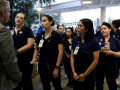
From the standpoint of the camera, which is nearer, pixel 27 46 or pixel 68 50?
pixel 27 46

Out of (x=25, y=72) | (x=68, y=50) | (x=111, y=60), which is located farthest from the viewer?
(x=68, y=50)

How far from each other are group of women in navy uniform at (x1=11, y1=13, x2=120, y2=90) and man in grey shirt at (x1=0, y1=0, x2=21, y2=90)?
0.85 metres

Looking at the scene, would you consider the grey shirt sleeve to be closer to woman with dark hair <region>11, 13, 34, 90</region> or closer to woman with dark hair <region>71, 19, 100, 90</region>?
woman with dark hair <region>71, 19, 100, 90</region>

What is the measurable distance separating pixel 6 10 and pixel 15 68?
567 mm

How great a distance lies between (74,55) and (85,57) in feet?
0.74

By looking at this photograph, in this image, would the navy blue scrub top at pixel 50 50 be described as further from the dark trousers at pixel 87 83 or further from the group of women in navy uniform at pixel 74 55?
the dark trousers at pixel 87 83

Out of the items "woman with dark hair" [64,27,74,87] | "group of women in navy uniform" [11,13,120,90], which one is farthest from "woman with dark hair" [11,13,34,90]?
"woman with dark hair" [64,27,74,87]

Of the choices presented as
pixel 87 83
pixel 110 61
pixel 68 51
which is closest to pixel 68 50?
pixel 68 51

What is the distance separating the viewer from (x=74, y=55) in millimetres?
1854

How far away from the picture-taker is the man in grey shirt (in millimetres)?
1054

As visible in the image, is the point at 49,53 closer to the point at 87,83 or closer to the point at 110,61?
the point at 87,83

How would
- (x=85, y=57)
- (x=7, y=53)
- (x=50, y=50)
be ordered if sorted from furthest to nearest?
(x=50, y=50), (x=85, y=57), (x=7, y=53)

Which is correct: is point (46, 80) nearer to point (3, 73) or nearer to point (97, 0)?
point (3, 73)

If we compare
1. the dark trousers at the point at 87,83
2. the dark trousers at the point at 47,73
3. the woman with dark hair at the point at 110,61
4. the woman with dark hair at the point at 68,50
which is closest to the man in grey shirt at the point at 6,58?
the dark trousers at the point at 47,73
